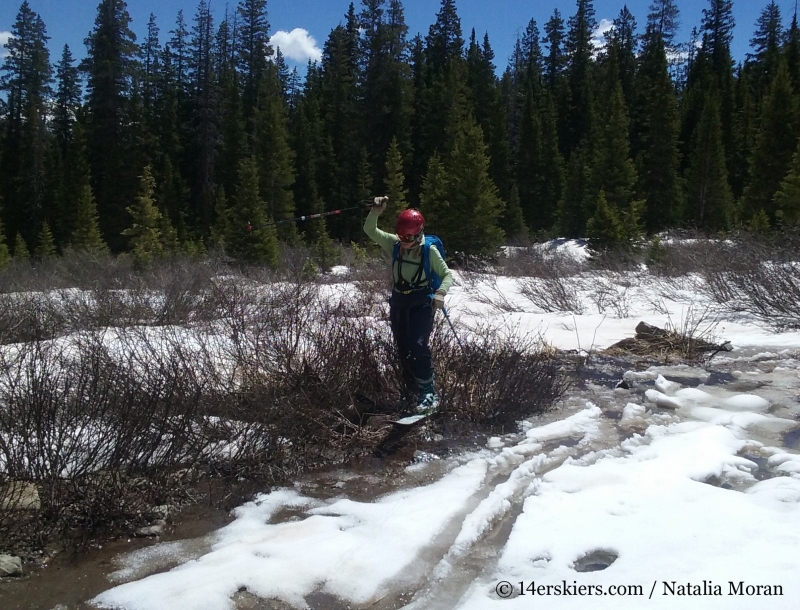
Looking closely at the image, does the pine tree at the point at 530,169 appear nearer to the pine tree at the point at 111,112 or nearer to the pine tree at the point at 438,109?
the pine tree at the point at 438,109

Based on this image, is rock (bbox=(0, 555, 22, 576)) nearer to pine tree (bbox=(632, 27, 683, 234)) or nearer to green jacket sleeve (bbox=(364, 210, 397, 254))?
green jacket sleeve (bbox=(364, 210, 397, 254))

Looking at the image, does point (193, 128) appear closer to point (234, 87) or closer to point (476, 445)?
point (234, 87)

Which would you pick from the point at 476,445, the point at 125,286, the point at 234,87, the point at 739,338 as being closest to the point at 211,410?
the point at 476,445

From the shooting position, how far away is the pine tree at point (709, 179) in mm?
36469

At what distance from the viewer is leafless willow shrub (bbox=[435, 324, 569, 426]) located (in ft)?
17.5

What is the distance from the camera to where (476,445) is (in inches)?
193

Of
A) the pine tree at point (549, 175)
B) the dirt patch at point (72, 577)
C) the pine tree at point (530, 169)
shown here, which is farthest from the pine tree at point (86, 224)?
the dirt patch at point (72, 577)

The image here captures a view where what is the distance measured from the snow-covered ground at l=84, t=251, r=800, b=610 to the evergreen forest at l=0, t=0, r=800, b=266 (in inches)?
931

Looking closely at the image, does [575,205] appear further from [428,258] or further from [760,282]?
[428,258]

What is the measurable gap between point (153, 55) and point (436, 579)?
65.8 meters

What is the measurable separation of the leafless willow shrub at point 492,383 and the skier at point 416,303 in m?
0.28

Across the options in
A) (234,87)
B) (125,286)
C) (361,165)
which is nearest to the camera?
(125,286)

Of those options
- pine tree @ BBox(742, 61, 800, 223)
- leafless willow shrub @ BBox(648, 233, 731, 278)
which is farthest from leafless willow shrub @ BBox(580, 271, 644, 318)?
pine tree @ BBox(742, 61, 800, 223)

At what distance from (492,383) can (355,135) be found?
45163mm
